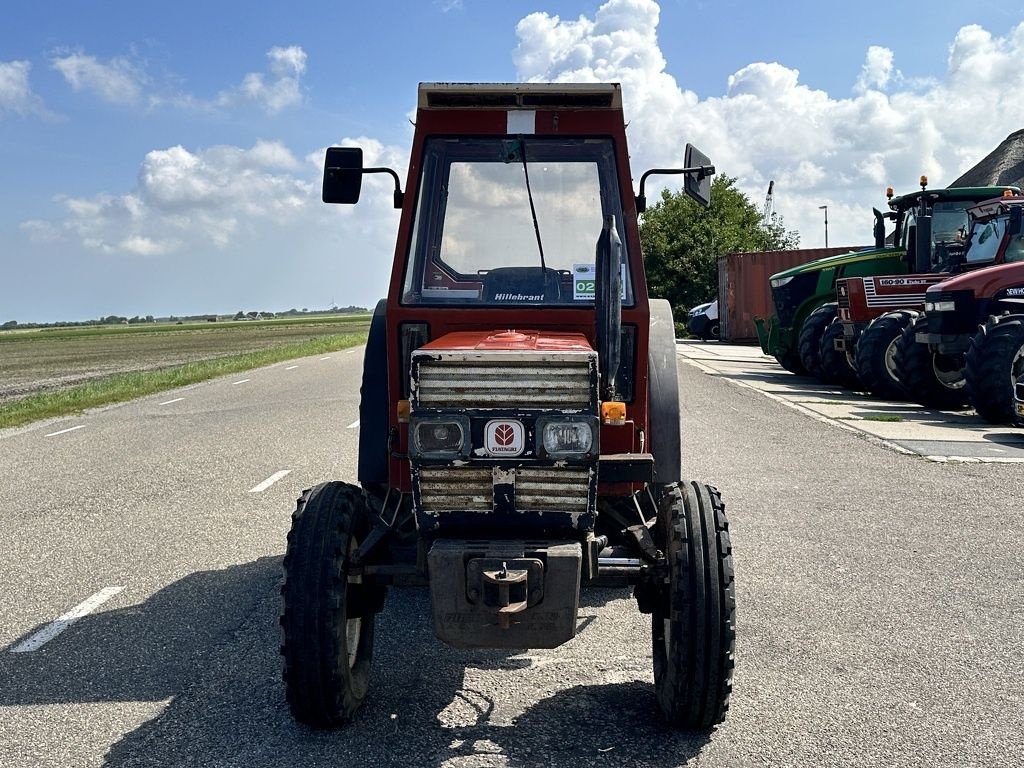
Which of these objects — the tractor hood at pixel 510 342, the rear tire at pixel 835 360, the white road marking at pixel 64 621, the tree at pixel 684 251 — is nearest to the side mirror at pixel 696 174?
the tractor hood at pixel 510 342

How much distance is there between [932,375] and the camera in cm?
1523

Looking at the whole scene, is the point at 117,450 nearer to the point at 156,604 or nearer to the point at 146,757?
the point at 156,604

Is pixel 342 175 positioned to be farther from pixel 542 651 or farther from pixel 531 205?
pixel 542 651

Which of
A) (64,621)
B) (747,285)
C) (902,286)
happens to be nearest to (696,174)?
(64,621)

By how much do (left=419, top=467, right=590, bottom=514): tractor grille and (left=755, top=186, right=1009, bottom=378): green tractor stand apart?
15912 mm

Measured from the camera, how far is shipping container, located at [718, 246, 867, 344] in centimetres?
3444

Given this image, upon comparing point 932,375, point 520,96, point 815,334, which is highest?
point 520,96

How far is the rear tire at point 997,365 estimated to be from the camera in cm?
1241

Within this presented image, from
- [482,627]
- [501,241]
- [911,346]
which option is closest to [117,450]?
[501,241]

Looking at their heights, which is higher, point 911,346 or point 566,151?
point 566,151

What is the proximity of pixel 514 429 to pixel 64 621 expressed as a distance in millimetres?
3257

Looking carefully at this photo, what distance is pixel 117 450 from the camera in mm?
12328

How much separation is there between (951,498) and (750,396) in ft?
30.6

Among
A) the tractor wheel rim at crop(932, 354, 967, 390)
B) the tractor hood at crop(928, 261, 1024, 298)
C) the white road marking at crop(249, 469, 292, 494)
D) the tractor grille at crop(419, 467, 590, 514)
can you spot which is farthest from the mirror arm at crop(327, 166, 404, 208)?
the tractor wheel rim at crop(932, 354, 967, 390)
